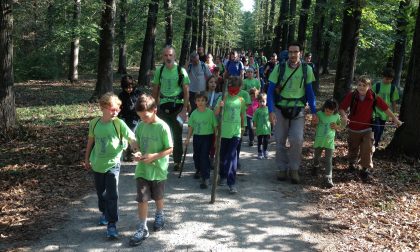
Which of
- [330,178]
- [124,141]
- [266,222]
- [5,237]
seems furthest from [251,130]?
[5,237]

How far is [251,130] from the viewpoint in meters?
10.1

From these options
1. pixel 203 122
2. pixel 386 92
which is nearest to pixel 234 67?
pixel 386 92

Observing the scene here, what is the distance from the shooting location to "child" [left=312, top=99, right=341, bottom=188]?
701 cm

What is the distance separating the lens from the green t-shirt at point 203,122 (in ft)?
22.0

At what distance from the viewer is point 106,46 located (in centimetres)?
1347

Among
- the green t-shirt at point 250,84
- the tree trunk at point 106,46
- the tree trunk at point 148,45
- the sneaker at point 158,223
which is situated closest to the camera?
the sneaker at point 158,223

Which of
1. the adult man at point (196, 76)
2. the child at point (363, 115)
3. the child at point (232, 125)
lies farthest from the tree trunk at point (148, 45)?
the child at point (363, 115)

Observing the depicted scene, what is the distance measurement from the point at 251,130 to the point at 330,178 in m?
3.31

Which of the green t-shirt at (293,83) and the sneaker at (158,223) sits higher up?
the green t-shirt at (293,83)

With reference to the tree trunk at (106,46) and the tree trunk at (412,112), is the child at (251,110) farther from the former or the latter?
the tree trunk at (106,46)

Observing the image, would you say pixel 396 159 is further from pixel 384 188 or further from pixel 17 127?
pixel 17 127

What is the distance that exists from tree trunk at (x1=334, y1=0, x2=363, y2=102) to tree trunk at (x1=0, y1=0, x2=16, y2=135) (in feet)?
28.0

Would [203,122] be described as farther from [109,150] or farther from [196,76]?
[196,76]

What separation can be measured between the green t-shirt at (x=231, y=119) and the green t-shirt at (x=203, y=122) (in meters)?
0.24
